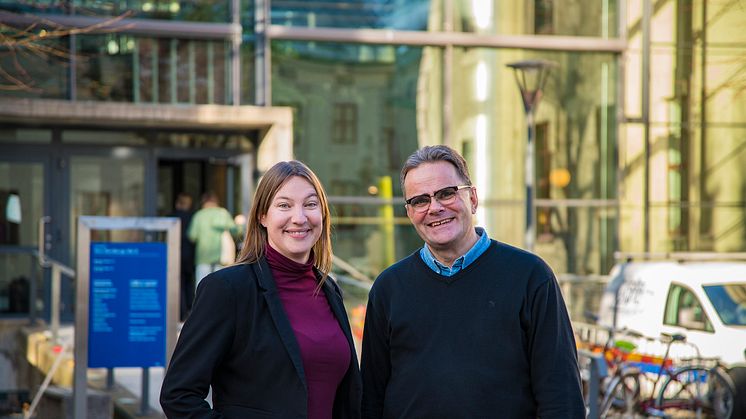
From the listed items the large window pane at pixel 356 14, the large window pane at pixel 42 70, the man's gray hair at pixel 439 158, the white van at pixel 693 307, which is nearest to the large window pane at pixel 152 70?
the large window pane at pixel 42 70

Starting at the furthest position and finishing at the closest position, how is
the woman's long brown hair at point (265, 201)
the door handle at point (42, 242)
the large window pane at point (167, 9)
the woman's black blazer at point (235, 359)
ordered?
the large window pane at point (167, 9) < the door handle at point (42, 242) < the woman's long brown hair at point (265, 201) < the woman's black blazer at point (235, 359)

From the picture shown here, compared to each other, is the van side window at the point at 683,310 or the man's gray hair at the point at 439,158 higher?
the man's gray hair at the point at 439,158

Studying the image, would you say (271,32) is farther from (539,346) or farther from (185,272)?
(539,346)

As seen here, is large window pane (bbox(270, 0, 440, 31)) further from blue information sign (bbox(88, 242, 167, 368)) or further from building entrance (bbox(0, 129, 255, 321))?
blue information sign (bbox(88, 242, 167, 368))

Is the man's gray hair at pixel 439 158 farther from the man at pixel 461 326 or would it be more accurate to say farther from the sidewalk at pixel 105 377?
the sidewalk at pixel 105 377

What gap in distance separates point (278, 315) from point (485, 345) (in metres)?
0.63

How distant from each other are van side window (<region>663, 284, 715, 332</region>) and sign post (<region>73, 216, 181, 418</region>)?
228 inches

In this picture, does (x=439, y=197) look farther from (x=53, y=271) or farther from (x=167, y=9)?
(x=167, y=9)

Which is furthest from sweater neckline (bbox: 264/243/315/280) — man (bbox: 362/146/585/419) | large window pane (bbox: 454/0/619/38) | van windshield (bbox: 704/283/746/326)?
large window pane (bbox: 454/0/619/38)

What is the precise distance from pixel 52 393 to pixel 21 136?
21.1ft

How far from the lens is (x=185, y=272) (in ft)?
49.6

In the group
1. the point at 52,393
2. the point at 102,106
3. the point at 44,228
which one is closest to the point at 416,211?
the point at 52,393

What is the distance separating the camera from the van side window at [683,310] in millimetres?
11234

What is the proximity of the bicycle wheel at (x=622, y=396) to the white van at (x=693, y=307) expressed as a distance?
2.44ft
